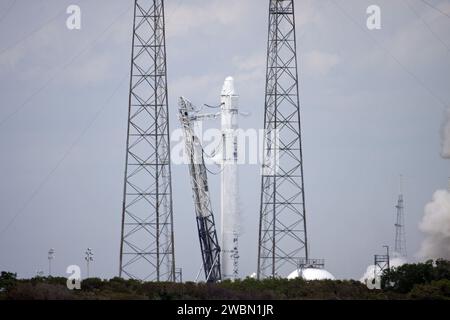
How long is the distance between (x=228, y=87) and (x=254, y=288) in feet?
104

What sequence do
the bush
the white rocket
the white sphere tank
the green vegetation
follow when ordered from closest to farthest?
the green vegetation, the bush, the white sphere tank, the white rocket

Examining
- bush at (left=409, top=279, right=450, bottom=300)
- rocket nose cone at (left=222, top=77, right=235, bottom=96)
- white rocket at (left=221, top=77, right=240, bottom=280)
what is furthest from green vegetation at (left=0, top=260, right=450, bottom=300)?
rocket nose cone at (left=222, top=77, right=235, bottom=96)

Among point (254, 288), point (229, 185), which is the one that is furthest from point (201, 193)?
point (254, 288)

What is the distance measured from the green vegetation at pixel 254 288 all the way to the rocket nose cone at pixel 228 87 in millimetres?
23565

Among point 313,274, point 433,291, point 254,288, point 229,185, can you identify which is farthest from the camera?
point 229,185

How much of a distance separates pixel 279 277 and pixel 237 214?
18448 mm

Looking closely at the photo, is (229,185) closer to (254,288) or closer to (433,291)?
(254,288)

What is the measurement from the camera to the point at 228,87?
12431 cm

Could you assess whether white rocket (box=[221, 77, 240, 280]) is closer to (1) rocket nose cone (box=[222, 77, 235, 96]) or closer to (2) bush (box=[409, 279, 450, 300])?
(1) rocket nose cone (box=[222, 77, 235, 96])

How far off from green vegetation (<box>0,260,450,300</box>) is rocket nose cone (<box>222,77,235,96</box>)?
23.6 meters

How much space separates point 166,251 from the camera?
101 meters

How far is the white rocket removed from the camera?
123m
